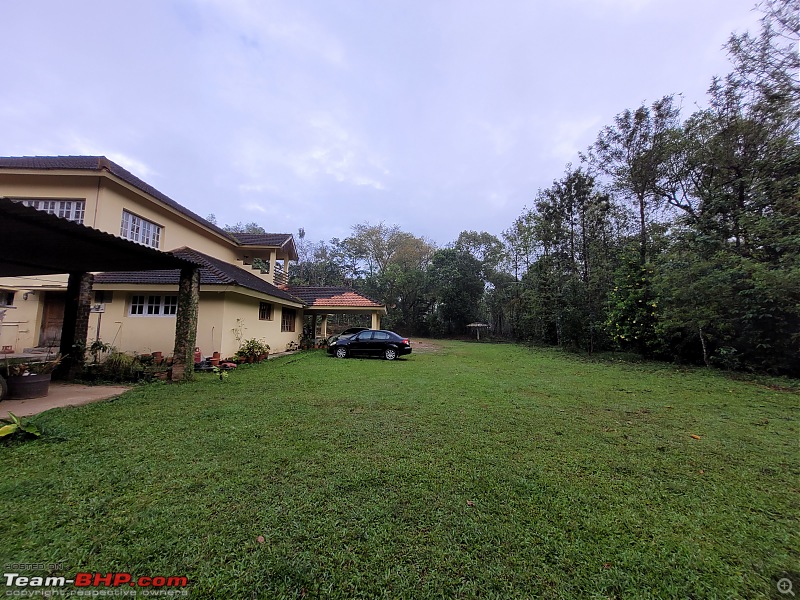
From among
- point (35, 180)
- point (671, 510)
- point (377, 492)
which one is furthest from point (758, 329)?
point (35, 180)

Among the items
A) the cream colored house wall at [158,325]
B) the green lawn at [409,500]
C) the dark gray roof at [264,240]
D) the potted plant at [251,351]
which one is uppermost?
the dark gray roof at [264,240]

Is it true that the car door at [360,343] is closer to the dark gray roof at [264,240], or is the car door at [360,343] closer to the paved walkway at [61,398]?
the dark gray roof at [264,240]

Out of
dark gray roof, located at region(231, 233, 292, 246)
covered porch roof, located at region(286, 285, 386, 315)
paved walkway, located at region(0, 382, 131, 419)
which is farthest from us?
covered porch roof, located at region(286, 285, 386, 315)

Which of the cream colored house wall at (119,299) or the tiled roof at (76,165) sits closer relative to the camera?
the tiled roof at (76,165)

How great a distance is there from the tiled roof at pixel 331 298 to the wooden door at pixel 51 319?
345 inches

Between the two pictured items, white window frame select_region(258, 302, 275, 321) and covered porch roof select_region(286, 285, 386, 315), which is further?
covered porch roof select_region(286, 285, 386, 315)

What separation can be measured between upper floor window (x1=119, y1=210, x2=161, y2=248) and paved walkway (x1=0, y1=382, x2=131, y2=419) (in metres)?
5.05

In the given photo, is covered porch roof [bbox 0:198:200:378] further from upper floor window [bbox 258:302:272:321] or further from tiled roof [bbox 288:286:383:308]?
tiled roof [bbox 288:286:383:308]

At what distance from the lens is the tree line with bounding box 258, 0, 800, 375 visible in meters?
8.85

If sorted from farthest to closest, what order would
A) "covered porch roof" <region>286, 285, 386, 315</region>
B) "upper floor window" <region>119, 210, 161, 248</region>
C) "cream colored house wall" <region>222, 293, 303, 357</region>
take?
"covered porch roof" <region>286, 285, 386, 315</region> < "cream colored house wall" <region>222, 293, 303, 357</region> < "upper floor window" <region>119, 210, 161, 248</region>

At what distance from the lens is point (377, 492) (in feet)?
8.54

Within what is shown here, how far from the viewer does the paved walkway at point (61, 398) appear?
4.66 metres

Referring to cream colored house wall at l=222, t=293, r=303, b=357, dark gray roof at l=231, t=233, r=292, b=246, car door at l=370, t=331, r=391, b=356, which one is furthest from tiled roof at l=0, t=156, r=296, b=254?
car door at l=370, t=331, r=391, b=356

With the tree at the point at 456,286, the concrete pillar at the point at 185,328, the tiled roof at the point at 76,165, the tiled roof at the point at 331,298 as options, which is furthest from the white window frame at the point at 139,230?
the tree at the point at 456,286
